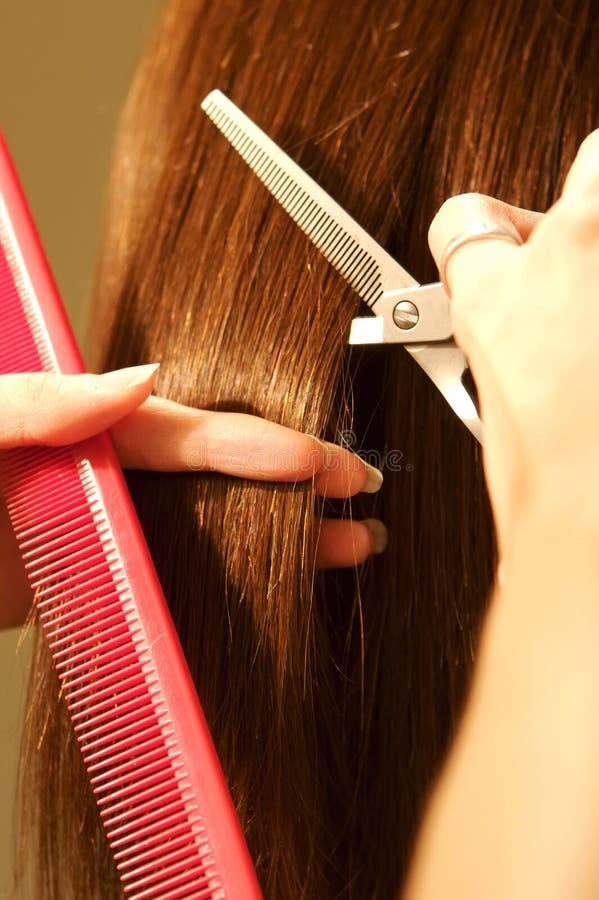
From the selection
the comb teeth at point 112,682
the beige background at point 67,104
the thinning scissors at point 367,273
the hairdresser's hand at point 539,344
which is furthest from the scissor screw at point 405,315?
the beige background at point 67,104

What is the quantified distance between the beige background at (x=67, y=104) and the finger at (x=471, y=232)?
706 millimetres

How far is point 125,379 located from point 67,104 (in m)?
0.72

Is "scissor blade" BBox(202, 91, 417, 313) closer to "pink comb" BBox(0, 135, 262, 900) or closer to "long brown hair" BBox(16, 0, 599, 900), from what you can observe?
"long brown hair" BBox(16, 0, 599, 900)

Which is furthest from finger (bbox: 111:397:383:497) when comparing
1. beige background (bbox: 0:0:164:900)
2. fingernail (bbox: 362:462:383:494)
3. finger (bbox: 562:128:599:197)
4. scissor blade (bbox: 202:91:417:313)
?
beige background (bbox: 0:0:164:900)

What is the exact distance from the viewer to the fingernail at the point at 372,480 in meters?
0.54

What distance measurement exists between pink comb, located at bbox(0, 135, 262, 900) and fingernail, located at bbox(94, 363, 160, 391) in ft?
0.13

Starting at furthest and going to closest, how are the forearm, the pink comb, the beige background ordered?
the beige background, the pink comb, the forearm

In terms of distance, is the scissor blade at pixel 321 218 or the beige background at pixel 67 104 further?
the beige background at pixel 67 104

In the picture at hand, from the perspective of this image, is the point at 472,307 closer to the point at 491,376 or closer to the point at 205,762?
the point at 491,376

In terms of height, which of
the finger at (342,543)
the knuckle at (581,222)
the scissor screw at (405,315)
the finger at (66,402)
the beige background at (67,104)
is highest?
the beige background at (67,104)

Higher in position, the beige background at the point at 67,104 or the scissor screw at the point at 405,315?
the beige background at the point at 67,104

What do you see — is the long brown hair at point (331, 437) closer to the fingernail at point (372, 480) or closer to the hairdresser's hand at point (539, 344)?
the fingernail at point (372, 480)

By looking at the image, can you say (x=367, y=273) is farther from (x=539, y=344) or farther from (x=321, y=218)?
(x=539, y=344)

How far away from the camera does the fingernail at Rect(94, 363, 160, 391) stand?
19.5 inches
